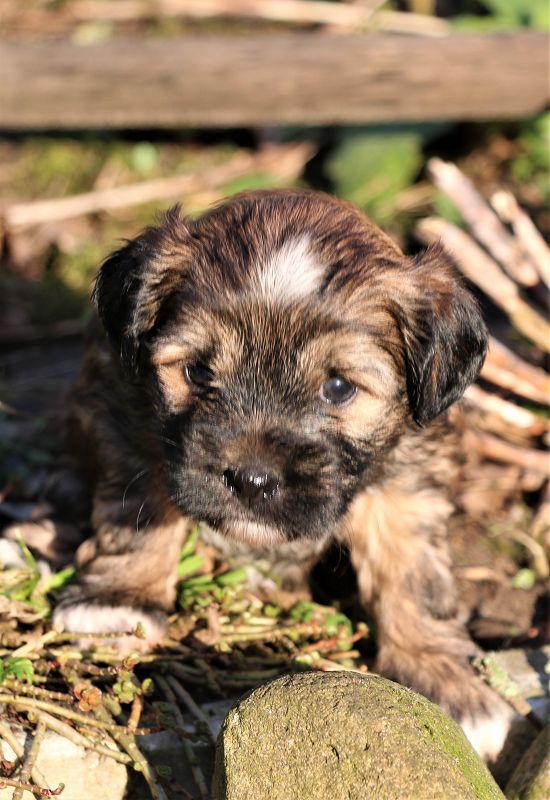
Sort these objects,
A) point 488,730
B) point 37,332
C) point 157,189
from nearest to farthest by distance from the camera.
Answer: point 488,730 < point 37,332 < point 157,189

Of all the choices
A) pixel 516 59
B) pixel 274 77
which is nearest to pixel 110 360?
pixel 274 77

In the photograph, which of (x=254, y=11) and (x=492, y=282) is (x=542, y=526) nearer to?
(x=492, y=282)

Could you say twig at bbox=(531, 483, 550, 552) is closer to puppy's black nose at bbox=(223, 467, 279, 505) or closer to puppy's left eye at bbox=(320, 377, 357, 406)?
puppy's left eye at bbox=(320, 377, 357, 406)

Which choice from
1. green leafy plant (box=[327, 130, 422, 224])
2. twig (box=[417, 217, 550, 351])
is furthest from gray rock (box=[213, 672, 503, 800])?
green leafy plant (box=[327, 130, 422, 224])

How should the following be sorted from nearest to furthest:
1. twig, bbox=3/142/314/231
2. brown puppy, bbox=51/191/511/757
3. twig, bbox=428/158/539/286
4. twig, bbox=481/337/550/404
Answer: brown puppy, bbox=51/191/511/757 < twig, bbox=481/337/550/404 < twig, bbox=428/158/539/286 < twig, bbox=3/142/314/231

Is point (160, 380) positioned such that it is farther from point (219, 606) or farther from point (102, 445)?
point (219, 606)

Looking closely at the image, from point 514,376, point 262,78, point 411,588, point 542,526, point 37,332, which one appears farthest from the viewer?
point 262,78

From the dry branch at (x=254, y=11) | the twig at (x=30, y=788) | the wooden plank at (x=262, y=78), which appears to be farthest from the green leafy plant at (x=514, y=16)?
the twig at (x=30, y=788)

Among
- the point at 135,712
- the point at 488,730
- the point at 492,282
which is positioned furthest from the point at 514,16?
the point at 135,712
